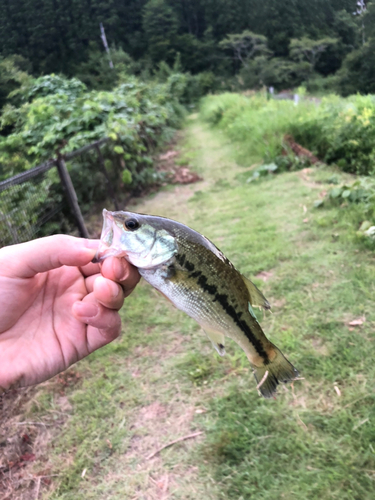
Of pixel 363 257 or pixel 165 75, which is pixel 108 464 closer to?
pixel 363 257

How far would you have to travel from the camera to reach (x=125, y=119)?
20.8 ft

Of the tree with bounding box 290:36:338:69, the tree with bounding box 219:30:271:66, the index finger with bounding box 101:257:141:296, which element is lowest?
the index finger with bounding box 101:257:141:296

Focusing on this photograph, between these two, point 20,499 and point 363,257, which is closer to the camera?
point 20,499

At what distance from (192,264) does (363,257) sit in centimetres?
320

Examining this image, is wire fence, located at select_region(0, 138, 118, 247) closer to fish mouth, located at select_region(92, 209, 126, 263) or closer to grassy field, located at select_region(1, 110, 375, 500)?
grassy field, located at select_region(1, 110, 375, 500)

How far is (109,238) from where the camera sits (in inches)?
48.0

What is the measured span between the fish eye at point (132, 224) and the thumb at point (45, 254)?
13.3 inches

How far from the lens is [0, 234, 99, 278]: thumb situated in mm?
1414

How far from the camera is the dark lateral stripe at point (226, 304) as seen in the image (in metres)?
1.18

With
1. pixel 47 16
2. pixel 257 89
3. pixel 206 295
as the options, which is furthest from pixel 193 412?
pixel 257 89

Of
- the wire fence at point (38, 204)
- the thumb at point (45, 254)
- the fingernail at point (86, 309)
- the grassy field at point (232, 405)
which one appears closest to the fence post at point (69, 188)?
the wire fence at point (38, 204)

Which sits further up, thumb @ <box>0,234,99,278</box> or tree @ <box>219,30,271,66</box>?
tree @ <box>219,30,271,66</box>

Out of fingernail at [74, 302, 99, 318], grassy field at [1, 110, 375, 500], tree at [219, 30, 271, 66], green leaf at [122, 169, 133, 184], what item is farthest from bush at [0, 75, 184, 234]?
tree at [219, 30, 271, 66]

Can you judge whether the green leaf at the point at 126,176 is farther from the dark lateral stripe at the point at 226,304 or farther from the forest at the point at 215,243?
the dark lateral stripe at the point at 226,304
